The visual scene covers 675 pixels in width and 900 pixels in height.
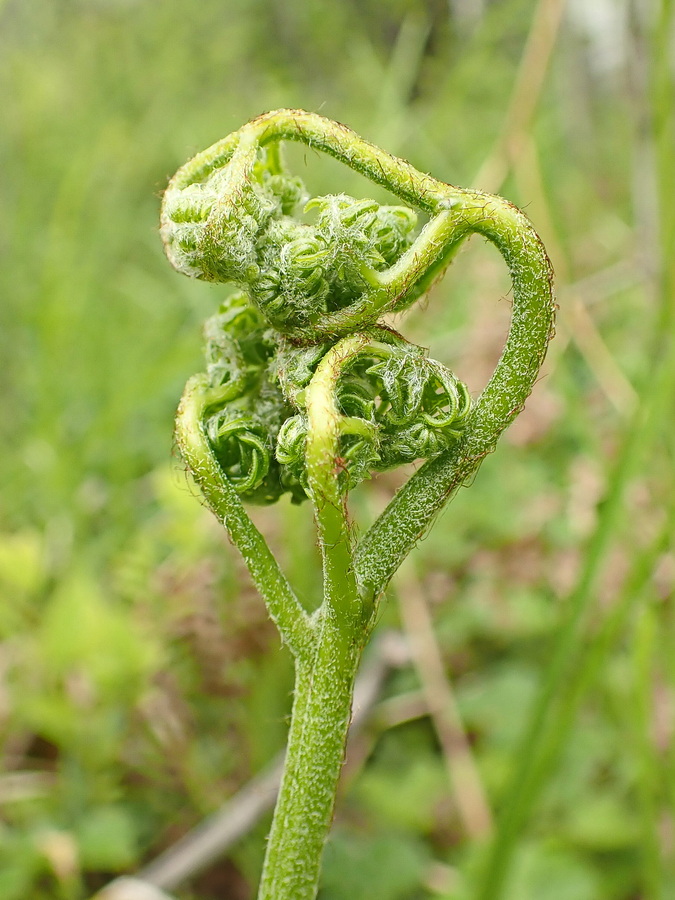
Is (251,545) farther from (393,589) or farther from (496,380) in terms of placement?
(393,589)

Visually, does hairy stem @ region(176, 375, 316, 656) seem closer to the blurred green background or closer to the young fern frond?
the young fern frond

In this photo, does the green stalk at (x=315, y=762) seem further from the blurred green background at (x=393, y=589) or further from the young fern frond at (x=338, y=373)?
the blurred green background at (x=393, y=589)

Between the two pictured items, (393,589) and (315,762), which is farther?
(393,589)

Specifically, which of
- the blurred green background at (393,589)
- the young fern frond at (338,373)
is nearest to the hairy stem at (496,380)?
the young fern frond at (338,373)

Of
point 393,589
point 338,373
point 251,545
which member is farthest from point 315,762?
point 393,589

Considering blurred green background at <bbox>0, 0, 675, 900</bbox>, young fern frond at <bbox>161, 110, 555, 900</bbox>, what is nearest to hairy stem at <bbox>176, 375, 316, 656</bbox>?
young fern frond at <bbox>161, 110, 555, 900</bbox>

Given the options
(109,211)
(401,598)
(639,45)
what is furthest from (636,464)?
(109,211)
